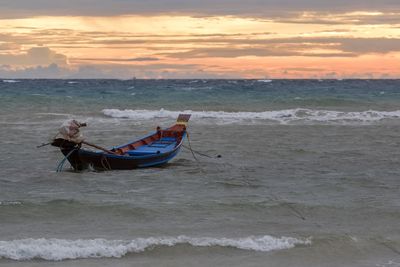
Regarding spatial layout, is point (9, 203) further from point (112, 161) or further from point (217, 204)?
point (112, 161)

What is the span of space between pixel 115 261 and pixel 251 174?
729cm

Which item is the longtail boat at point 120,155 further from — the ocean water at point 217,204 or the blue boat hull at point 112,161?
the ocean water at point 217,204

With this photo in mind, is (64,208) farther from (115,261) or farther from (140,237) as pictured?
(115,261)

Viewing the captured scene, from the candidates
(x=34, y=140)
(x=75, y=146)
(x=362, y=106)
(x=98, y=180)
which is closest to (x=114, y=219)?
(x=98, y=180)

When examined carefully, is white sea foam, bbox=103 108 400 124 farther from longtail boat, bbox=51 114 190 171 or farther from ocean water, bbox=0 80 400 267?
longtail boat, bbox=51 114 190 171

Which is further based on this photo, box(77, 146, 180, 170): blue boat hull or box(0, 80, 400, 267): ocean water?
box(77, 146, 180, 170): blue boat hull

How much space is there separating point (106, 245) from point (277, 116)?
2434 centimetres

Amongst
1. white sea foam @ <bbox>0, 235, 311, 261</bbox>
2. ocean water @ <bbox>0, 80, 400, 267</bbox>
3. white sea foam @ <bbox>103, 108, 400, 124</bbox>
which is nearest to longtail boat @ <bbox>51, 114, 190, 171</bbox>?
ocean water @ <bbox>0, 80, 400, 267</bbox>

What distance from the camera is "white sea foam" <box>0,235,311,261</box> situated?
8.34 m

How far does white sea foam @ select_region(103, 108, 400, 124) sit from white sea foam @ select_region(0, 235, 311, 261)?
66.6 ft

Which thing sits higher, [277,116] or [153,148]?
[153,148]

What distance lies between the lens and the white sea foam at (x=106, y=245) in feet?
Answer: 27.4

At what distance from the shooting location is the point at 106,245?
8.66 m

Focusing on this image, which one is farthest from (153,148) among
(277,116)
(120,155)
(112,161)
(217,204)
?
(277,116)
